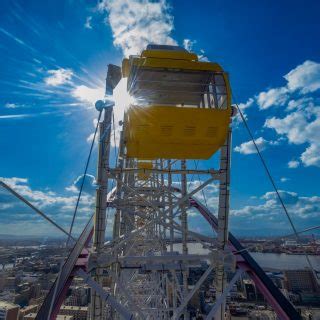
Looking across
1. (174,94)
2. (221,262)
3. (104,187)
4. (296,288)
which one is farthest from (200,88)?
(296,288)

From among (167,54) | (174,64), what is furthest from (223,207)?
(167,54)

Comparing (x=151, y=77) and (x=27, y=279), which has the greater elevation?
(x=151, y=77)

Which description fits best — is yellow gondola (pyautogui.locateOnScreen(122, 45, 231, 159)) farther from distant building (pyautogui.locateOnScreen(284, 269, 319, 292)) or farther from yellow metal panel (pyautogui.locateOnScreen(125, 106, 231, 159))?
distant building (pyautogui.locateOnScreen(284, 269, 319, 292))

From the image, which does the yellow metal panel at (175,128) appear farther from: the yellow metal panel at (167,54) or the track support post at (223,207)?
the yellow metal panel at (167,54)

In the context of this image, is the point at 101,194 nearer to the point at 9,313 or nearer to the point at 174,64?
the point at 174,64

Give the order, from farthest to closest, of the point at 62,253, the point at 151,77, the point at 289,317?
the point at 151,77 → the point at 289,317 → the point at 62,253

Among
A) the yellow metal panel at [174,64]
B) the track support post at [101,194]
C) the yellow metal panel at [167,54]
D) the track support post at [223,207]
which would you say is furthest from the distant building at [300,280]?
the yellow metal panel at [167,54]

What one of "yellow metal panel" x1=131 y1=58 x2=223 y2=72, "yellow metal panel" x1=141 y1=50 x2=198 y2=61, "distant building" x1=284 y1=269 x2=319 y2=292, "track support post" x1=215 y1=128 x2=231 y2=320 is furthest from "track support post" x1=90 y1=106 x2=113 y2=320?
"distant building" x1=284 y1=269 x2=319 y2=292

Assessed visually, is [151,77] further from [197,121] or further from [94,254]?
[94,254]
